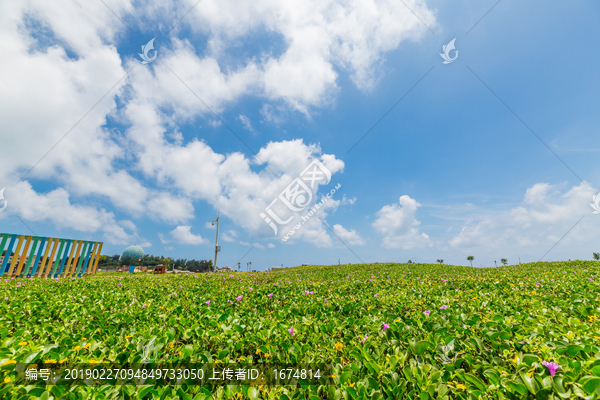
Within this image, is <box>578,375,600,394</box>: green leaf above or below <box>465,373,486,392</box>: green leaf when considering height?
above

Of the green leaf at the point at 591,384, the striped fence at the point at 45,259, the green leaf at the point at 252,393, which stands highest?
the striped fence at the point at 45,259

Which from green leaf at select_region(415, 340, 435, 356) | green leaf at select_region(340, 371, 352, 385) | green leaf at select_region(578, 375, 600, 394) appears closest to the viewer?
green leaf at select_region(578, 375, 600, 394)

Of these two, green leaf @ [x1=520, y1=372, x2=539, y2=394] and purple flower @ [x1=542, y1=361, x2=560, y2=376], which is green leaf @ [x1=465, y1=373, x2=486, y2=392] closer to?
green leaf @ [x1=520, y1=372, x2=539, y2=394]

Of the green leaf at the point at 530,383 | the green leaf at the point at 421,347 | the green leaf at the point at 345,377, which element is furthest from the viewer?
the green leaf at the point at 421,347

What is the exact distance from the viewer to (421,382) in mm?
1970

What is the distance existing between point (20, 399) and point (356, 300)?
4792 mm

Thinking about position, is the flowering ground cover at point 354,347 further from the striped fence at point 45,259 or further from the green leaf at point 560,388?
the striped fence at point 45,259

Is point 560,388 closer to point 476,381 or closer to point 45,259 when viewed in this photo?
point 476,381

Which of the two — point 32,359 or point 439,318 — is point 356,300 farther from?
point 32,359

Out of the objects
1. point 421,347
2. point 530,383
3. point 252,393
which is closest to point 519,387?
point 530,383

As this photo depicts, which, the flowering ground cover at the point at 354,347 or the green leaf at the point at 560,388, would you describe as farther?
the flowering ground cover at the point at 354,347

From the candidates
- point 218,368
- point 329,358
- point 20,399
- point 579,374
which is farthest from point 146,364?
point 579,374

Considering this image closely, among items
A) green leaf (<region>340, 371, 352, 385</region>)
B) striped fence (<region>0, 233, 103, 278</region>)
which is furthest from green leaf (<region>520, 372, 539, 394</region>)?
striped fence (<region>0, 233, 103, 278</region>)

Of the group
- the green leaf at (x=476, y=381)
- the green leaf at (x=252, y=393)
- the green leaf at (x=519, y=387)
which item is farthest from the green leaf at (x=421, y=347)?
the green leaf at (x=252, y=393)
